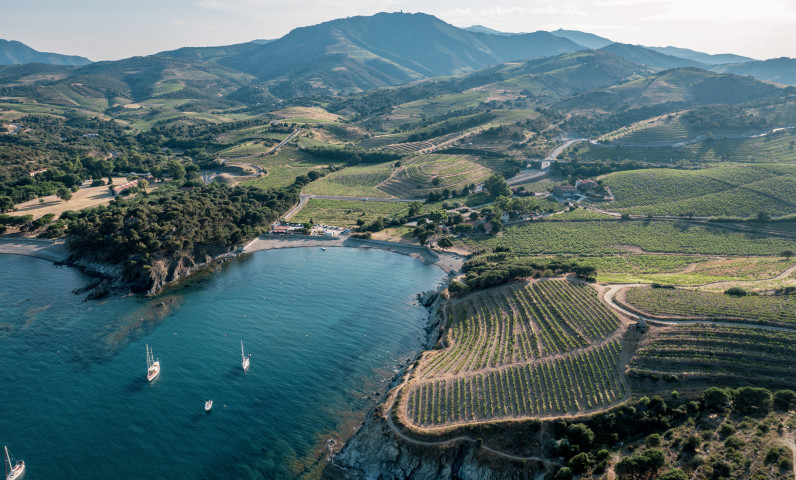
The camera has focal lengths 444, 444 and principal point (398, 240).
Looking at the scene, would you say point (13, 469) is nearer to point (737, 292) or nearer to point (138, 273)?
point (138, 273)

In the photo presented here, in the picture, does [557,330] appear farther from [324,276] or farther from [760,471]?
[324,276]

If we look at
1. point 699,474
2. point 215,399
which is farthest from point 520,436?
point 215,399

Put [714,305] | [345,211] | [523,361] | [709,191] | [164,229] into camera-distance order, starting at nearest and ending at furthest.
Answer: [523,361]
[714,305]
[164,229]
[709,191]
[345,211]

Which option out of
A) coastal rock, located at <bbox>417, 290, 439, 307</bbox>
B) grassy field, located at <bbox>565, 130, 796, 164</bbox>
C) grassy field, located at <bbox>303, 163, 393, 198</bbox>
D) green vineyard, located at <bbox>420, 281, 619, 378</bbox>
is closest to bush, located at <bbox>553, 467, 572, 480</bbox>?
green vineyard, located at <bbox>420, 281, 619, 378</bbox>

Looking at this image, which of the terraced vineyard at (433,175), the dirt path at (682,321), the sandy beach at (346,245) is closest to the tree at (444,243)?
the sandy beach at (346,245)

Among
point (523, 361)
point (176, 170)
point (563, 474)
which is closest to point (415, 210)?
point (523, 361)
